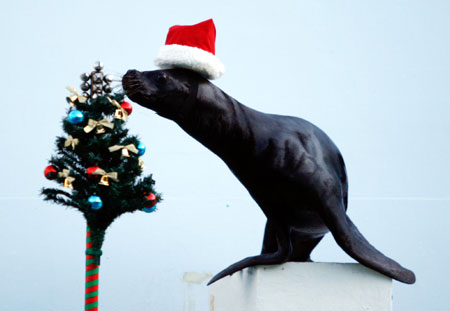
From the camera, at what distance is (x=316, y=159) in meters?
1.78

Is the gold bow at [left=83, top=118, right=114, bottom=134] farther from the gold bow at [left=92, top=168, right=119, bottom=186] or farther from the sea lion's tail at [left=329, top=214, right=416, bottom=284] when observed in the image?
the sea lion's tail at [left=329, top=214, right=416, bottom=284]

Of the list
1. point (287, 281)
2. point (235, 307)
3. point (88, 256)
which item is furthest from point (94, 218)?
point (287, 281)

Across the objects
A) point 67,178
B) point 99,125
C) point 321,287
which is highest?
point 99,125

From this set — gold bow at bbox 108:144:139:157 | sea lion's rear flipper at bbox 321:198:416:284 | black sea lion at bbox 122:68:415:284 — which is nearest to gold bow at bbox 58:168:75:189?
gold bow at bbox 108:144:139:157

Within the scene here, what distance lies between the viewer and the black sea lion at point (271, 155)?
1630 millimetres

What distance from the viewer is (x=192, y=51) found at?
1.67 metres

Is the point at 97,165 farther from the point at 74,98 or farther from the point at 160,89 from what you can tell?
the point at 160,89

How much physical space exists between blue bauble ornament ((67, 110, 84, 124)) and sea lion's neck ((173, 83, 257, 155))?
129cm

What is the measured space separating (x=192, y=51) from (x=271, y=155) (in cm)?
35

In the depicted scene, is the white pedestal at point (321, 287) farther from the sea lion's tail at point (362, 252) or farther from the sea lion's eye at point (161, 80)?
the sea lion's eye at point (161, 80)

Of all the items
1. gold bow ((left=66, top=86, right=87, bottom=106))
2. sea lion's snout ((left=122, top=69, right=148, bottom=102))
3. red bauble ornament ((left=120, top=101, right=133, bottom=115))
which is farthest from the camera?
red bauble ornament ((left=120, top=101, right=133, bottom=115))

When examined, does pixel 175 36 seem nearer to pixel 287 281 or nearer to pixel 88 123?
pixel 287 281

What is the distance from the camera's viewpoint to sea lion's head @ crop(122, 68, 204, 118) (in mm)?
1596

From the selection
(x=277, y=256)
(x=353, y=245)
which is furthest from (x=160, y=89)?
(x=353, y=245)
